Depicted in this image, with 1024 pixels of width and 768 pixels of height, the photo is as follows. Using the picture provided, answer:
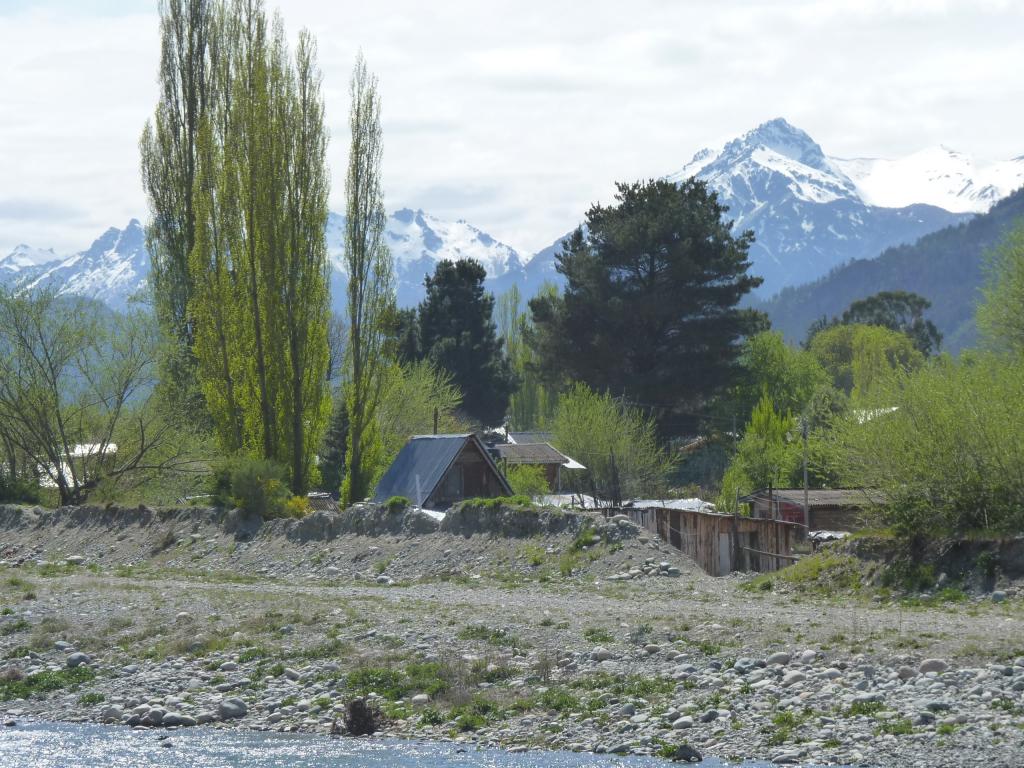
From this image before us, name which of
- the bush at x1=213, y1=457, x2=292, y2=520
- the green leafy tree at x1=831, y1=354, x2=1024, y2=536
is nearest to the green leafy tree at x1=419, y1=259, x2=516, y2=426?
the bush at x1=213, y1=457, x2=292, y2=520

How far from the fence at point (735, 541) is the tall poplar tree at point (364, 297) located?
51.1 feet

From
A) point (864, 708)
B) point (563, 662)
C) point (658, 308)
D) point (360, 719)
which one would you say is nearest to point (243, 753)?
point (360, 719)

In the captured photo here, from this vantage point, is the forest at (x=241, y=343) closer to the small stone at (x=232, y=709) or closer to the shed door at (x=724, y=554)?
the shed door at (x=724, y=554)

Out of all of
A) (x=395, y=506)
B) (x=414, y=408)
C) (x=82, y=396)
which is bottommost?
(x=395, y=506)

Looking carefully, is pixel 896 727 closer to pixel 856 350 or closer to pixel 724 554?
pixel 724 554

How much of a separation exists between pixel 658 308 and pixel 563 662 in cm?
4476

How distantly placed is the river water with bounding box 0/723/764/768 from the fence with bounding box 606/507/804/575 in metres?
13.8

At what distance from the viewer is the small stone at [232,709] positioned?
17109 millimetres

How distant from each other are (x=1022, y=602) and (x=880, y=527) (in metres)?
4.39

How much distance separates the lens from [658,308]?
61.8 meters

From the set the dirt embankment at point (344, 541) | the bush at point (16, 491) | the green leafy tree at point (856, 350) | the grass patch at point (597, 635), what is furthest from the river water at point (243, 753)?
the green leafy tree at point (856, 350)

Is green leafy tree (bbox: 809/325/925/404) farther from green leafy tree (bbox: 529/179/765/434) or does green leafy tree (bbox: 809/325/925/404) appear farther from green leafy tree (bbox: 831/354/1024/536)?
green leafy tree (bbox: 831/354/1024/536)

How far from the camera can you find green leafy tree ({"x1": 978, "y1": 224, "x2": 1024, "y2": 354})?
41.4 m

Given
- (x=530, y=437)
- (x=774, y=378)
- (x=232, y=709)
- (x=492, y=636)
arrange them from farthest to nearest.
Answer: (x=530, y=437)
(x=774, y=378)
(x=492, y=636)
(x=232, y=709)
